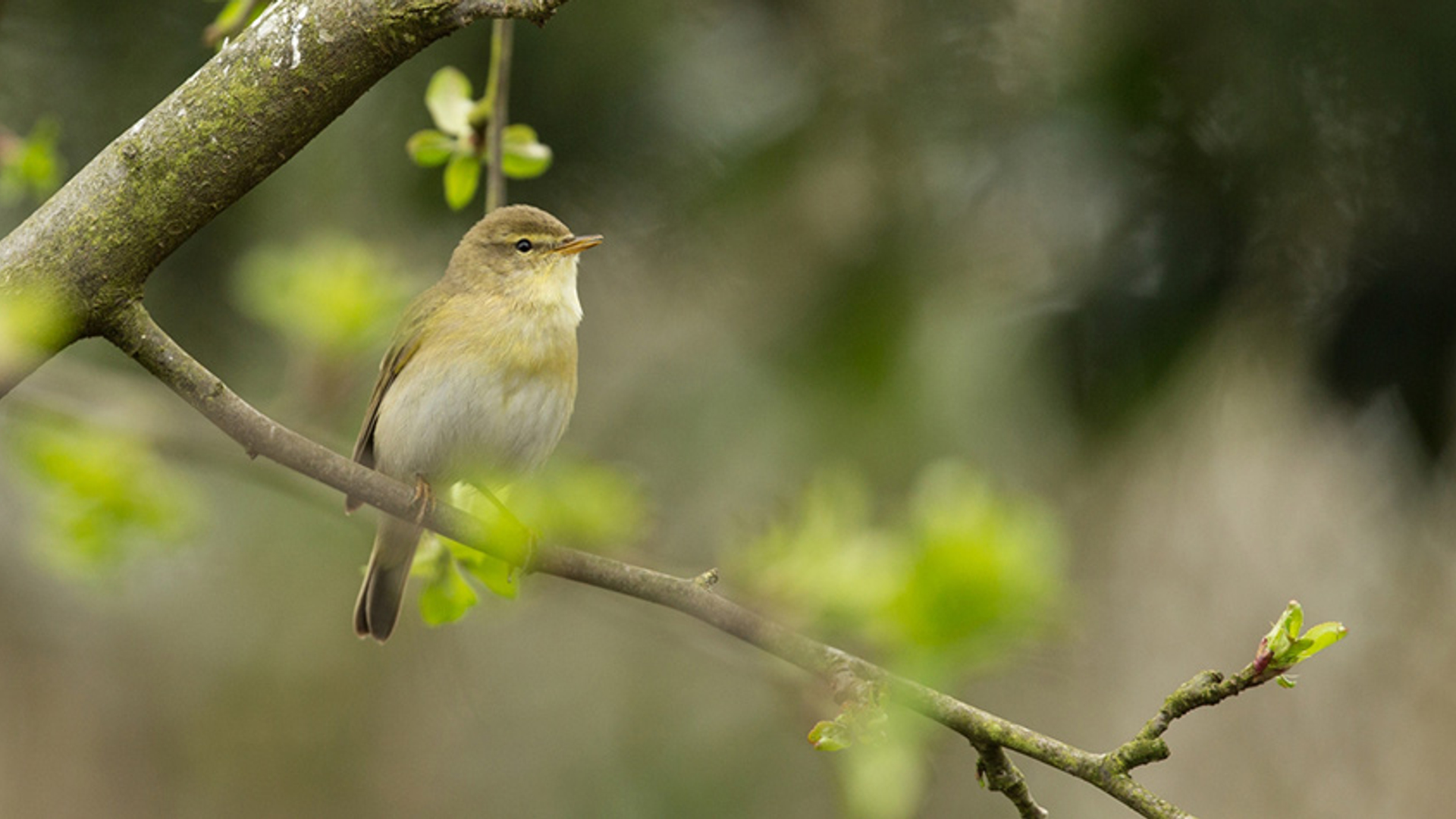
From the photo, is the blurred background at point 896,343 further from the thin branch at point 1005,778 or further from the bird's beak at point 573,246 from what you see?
the bird's beak at point 573,246

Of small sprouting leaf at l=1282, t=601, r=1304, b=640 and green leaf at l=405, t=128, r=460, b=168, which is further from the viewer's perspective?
green leaf at l=405, t=128, r=460, b=168

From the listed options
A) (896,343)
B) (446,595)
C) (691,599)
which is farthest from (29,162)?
(896,343)

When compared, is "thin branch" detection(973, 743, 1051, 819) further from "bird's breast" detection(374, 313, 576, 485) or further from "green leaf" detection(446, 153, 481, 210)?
"bird's breast" detection(374, 313, 576, 485)

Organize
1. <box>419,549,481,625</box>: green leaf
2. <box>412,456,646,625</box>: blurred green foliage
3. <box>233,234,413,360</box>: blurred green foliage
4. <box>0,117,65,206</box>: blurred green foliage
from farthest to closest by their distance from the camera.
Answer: <box>0,117,65,206</box>: blurred green foliage < <box>419,549,481,625</box>: green leaf < <box>233,234,413,360</box>: blurred green foliage < <box>412,456,646,625</box>: blurred green foliage

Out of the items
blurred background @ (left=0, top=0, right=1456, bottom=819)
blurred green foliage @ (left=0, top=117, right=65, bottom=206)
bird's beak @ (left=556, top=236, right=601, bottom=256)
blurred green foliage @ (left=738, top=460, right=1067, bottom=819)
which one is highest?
blurred background @ (left=0, top=0, right=1456, bottom=819)

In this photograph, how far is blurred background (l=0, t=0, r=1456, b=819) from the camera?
7.24 feet

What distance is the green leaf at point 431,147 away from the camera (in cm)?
196

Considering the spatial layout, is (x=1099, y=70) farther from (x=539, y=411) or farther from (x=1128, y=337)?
(x=539, y=411)

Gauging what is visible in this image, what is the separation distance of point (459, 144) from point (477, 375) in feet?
2.04

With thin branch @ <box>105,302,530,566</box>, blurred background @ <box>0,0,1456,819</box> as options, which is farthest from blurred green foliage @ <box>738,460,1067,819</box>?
thin branch @ <box>105,302,530,566</box>

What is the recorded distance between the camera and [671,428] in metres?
5.00

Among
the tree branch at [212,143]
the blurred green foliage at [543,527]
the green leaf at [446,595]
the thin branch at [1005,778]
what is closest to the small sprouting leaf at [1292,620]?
the thin branch at [1005,778]

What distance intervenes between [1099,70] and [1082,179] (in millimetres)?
280

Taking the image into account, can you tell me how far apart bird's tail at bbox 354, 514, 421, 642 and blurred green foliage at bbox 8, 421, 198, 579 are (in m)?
0.62
